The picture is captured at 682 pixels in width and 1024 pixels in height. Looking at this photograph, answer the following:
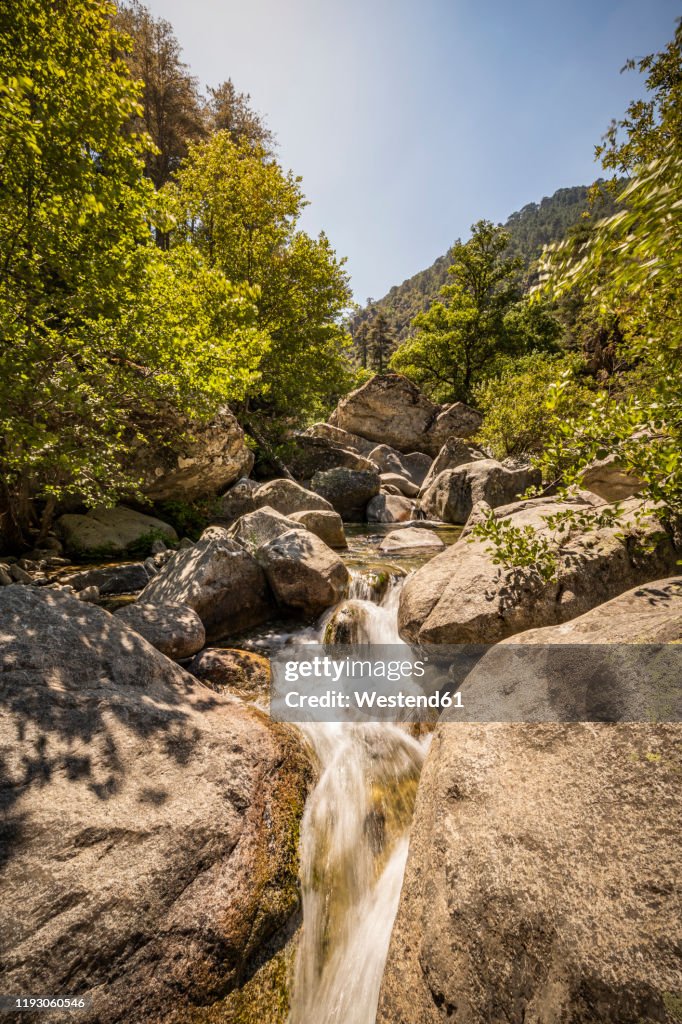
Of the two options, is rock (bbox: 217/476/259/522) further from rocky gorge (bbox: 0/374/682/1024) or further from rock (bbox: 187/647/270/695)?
rocky gorge (bbox: 0/374/682/1024)

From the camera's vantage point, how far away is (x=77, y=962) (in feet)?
7.11

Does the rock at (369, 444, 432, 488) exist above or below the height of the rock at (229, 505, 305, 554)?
above

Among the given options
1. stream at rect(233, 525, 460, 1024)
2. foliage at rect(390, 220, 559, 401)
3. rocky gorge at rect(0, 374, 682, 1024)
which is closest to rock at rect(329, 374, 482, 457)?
foliage at rect(390, 220, 559, 401)

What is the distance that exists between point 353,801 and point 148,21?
3447 cm

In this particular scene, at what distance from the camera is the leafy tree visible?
18.0 ft

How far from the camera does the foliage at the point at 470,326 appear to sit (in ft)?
101

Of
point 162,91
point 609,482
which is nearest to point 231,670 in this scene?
point 609,482

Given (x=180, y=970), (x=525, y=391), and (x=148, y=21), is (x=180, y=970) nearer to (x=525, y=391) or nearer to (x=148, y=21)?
(x=525, y=391)

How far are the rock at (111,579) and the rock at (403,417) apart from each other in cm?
2236

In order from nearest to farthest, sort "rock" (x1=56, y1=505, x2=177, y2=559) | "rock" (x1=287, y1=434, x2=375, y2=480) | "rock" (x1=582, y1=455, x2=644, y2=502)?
"rock" (x1=582, y1=455, x2=644, y2=502) < "rock" (x1=56, y1=505, x2=177, y2=559) < "rock" (x1=287, y1=434, x2=375, y2=480)

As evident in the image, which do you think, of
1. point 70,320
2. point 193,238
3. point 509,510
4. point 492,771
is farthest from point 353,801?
point 193,238

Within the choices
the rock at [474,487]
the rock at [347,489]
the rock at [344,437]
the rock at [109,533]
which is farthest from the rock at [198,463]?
the rock at [344,437]

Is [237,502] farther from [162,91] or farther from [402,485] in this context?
[162,91]

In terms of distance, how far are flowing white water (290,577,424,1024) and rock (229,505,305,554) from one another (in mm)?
4596
